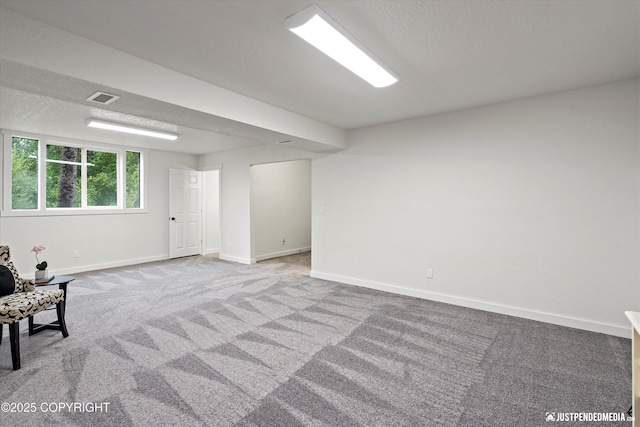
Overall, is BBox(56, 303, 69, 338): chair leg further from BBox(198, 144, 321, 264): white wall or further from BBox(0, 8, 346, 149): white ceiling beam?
BBox(198, 144, 321, 264): white wall

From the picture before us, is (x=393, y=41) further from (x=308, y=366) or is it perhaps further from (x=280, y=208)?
(x=280, y=208)

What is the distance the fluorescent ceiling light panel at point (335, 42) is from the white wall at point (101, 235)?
19.0 ft

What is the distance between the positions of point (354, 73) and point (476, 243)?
2563mm

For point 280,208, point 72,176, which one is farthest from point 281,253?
point 72,176

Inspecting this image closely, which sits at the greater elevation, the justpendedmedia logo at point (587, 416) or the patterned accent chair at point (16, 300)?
the patterned accent chair at point (16, 300)

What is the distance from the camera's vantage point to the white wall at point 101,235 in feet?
16.9

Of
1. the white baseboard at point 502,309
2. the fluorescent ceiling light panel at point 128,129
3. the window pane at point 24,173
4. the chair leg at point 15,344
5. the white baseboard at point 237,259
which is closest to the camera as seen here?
the chair leg at point 15,344

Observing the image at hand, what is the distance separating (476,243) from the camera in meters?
3.86

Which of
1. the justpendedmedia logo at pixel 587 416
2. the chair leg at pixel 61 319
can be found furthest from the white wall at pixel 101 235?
the justpendedmedia logo at pixel 587 416

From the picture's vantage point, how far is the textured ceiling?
6.21 feet

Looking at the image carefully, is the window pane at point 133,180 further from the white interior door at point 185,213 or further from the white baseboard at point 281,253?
the white baseboard at point 281,253

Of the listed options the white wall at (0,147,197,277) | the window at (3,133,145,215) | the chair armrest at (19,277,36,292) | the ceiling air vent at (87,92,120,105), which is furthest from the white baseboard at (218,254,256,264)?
the ceiling air vent at (87,92,120,105)

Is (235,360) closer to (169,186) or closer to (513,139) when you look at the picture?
(513,139)

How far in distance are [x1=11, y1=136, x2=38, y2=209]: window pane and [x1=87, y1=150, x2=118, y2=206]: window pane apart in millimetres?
783
